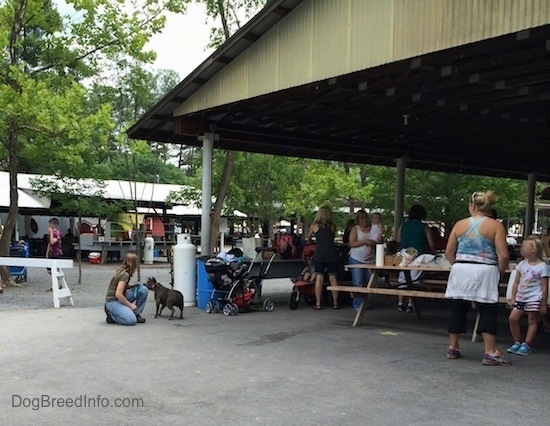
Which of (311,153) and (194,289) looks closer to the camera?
(194,289)

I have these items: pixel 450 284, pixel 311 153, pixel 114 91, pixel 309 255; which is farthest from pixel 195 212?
pixel 450 284

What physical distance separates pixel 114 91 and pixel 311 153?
250 inches

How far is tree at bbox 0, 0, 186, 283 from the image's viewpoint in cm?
1226

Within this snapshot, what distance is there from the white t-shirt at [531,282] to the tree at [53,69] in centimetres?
937

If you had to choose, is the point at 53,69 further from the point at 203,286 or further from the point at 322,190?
the point at 322,190

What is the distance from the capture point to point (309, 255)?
10883mm

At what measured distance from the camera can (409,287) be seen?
922cm

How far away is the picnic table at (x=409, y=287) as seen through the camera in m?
7.67

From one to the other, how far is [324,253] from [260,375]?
4.48 meters

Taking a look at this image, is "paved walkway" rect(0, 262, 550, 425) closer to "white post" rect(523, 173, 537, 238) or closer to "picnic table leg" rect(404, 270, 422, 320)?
"picnic table leg" rect(404, 270, 422, 320)

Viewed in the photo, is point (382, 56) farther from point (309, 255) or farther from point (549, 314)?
point (309, 255)

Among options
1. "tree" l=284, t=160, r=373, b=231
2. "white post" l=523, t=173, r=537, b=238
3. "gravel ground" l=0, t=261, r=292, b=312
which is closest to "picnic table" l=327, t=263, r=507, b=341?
"gravel ground" l=0, t=261, r=292, b=312

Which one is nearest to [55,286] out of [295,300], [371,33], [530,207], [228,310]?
[228,310]

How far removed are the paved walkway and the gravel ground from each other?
8.44ft
